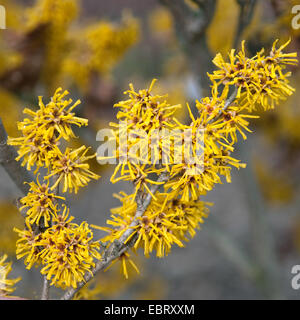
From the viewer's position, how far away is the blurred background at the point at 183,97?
3.44 feet

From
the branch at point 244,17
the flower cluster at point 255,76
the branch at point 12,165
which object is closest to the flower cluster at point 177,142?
the flower cluster at point 255,76

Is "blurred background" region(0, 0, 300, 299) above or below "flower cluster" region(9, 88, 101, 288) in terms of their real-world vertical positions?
above

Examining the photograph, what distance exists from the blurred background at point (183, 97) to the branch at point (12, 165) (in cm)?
9

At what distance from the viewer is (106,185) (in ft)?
9.27

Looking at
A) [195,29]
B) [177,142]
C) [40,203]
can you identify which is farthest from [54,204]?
[195,29]

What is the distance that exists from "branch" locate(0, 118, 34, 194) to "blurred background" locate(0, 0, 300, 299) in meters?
0.09

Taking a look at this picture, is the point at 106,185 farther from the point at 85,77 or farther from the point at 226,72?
the point at 226,72

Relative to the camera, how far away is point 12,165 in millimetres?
654

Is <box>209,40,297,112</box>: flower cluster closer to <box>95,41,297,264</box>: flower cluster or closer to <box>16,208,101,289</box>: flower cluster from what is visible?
<box>95,41,297,264</box>: flower cluster

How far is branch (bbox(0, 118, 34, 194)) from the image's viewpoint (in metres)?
0.64

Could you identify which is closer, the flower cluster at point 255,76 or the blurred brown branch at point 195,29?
the flower cluster at point 255,76

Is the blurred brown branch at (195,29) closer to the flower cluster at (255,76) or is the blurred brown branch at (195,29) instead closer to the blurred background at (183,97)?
the blurred background at (183,97)

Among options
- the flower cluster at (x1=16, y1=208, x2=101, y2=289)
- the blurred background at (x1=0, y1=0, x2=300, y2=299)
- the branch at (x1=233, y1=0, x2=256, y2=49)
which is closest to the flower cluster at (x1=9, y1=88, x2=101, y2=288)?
the flower cluster at (x1=16, y1=208, x2=101, y2=289)
